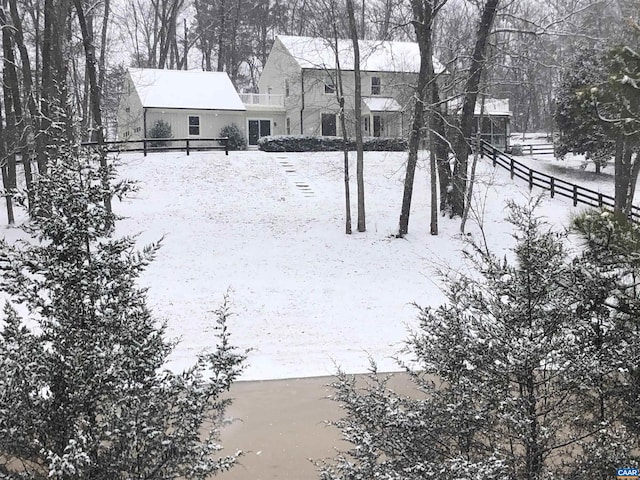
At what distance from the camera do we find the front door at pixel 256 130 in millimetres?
32219

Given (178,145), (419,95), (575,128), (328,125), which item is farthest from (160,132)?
(575,128)

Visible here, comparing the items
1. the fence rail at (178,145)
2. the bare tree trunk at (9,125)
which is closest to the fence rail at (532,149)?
the fence rail at (178,145)

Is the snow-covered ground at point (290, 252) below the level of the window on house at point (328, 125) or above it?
below

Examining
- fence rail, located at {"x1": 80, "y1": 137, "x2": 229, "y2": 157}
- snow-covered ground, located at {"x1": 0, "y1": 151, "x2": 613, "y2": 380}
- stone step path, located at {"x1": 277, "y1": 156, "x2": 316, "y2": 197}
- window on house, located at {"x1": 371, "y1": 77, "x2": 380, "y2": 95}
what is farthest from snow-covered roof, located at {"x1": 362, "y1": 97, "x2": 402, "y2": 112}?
fence rail, located at {"x1": 80, "y1": 137, "x2": 229, "y2": 157}

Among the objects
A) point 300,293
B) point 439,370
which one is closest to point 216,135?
point 300,293

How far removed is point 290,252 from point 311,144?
501 inches

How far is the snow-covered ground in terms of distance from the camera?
10.9 m

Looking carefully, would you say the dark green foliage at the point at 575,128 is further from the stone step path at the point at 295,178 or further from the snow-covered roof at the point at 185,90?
the snow-covered roof at the point at 185,90

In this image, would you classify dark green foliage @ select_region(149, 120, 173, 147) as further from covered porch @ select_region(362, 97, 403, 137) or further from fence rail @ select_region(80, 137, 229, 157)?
covered porch @ select_region(362, 97, 403, 137)

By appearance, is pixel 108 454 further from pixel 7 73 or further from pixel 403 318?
pixel 7 73

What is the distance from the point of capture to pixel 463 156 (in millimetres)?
17609

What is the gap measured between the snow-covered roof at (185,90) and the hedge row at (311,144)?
3.76m

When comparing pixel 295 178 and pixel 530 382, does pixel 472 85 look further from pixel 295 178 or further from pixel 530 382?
pixel 530 382

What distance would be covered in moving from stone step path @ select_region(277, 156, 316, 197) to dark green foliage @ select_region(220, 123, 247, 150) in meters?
3.53
